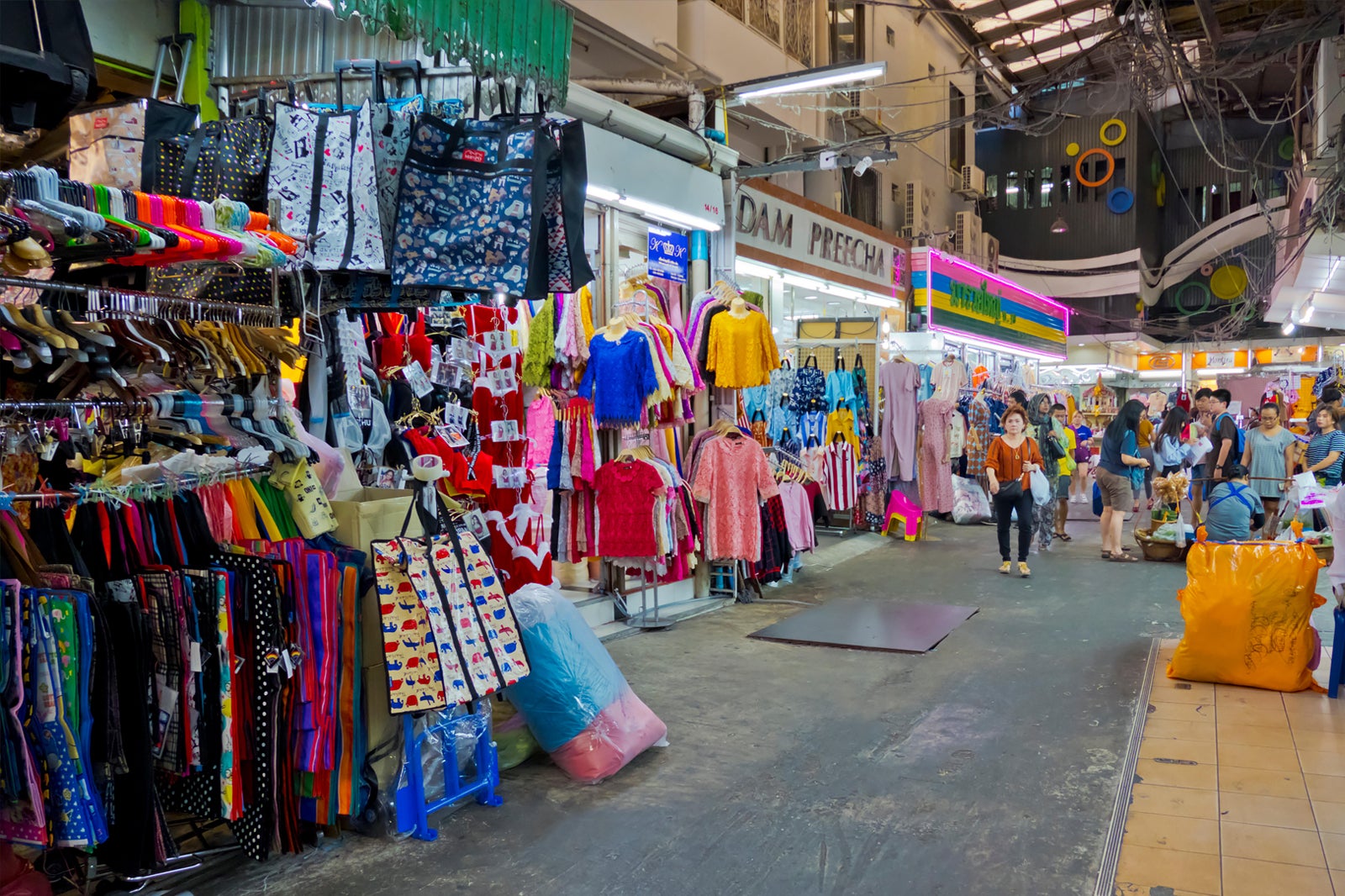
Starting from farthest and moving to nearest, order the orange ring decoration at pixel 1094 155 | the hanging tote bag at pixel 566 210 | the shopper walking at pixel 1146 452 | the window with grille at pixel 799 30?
the orange ring decoration at pixel 1094 155 < the window with grille at pixel 799 30 < the shopper walking at pixel 1146 452 < the hanging tote bag at pixel 566 210

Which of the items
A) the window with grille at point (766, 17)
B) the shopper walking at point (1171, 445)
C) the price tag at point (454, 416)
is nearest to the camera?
the price tag at point (454, 416)

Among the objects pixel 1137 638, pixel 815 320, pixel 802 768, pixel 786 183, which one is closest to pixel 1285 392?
pixel 786 183

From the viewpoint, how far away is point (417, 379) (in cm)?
489

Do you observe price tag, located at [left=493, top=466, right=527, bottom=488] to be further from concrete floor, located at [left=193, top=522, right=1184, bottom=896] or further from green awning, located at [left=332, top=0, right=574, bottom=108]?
green awning, located at [left=332, top=0, right=574, bottom=108]

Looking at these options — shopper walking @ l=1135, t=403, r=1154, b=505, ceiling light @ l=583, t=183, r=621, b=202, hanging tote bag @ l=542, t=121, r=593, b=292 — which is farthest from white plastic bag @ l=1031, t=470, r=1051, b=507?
hanging tote bag @ l=542, t=121, r=593, b=292

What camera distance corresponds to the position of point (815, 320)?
11.3m

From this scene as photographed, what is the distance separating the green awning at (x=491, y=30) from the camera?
3635 millimetres

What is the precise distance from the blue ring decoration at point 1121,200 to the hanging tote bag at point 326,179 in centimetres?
2682

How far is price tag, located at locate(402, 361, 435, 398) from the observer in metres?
4.85

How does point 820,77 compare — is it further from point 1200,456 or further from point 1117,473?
point 1200,456

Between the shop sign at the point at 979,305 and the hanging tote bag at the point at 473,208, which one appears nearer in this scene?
the hanging tote bag at the point at 473,208

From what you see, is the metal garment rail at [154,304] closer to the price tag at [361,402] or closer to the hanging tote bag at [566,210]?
the price tag at [361,402]

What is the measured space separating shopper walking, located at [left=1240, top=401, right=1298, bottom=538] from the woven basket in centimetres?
75

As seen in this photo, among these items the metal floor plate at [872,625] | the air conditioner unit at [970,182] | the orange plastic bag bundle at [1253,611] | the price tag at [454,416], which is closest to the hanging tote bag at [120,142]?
the price tag at [454,416]
